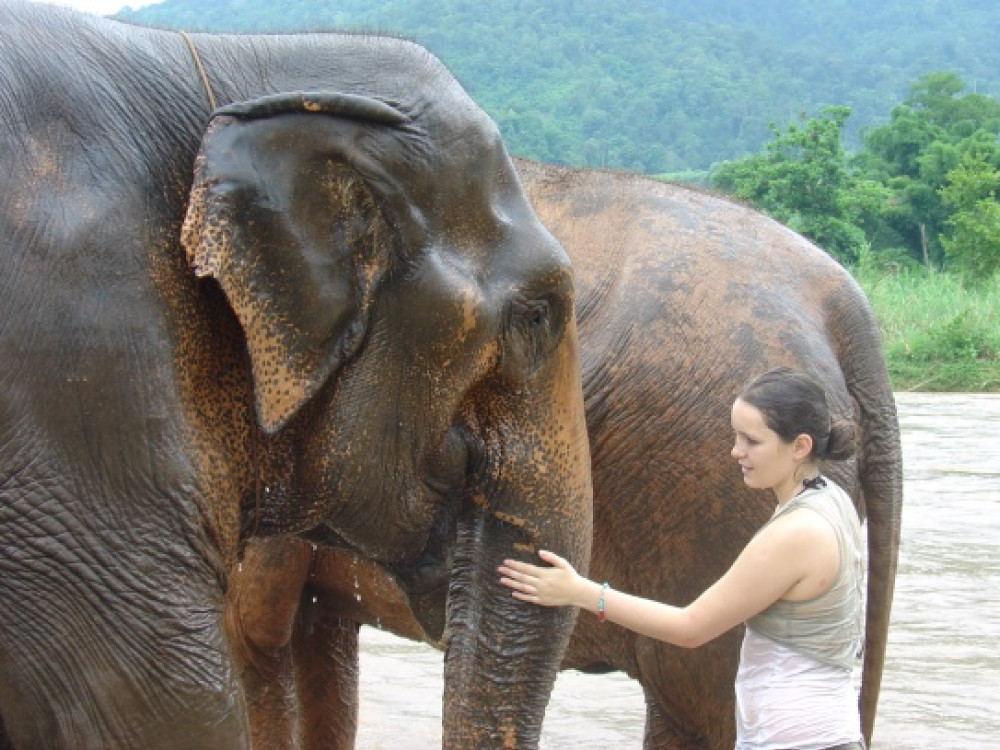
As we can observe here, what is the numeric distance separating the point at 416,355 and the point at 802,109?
9331cm

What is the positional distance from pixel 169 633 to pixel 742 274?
6.33 ft

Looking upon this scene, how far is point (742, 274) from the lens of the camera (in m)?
4.07

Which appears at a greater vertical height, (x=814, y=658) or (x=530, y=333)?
(x=530, y=333)

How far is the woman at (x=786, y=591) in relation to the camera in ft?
9.78

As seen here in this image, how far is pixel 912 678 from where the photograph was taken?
6.12 meters

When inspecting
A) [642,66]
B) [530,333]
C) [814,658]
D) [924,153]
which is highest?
[530,333]

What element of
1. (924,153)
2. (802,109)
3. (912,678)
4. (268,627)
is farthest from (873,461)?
(802,109)

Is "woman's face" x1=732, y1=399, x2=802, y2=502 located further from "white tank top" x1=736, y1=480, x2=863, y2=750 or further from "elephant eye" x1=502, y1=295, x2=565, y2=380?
"elephant eye" x1=502, y1=295, x2=565, y2=380

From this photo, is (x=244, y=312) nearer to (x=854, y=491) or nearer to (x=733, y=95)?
(x=854, y=491)

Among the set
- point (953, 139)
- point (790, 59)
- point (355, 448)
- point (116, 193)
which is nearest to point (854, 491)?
point (355, 448)

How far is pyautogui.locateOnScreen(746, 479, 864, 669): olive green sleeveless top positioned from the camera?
302cm

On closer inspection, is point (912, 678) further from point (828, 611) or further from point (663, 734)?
point (828, 611)

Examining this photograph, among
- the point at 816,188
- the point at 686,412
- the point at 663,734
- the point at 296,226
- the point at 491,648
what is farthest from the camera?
the point at 816,188

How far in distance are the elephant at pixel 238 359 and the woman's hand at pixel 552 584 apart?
71 mm
